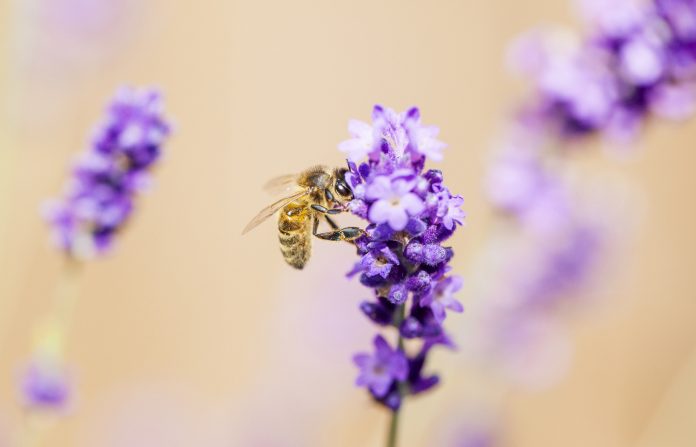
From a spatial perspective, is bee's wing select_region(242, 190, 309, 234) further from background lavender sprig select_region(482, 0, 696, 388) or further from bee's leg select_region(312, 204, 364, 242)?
background lavender sprig select_region(482, 0, 696, 388)

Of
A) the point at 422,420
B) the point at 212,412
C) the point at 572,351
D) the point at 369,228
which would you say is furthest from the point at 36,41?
the point at 572,351

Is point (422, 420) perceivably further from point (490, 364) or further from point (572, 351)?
point (572, 351)

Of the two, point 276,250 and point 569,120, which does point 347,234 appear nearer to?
point 569,120

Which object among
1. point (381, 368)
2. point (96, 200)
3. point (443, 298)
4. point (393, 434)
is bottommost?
point (393, 434)

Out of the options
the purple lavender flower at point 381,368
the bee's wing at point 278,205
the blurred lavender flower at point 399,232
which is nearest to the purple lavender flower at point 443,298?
the blurred lavender flower at point 399,232

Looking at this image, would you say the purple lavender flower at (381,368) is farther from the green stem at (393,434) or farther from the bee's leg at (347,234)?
the bee's leg at (347,234)

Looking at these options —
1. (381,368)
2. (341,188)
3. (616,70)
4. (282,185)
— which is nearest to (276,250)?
(616,70)
